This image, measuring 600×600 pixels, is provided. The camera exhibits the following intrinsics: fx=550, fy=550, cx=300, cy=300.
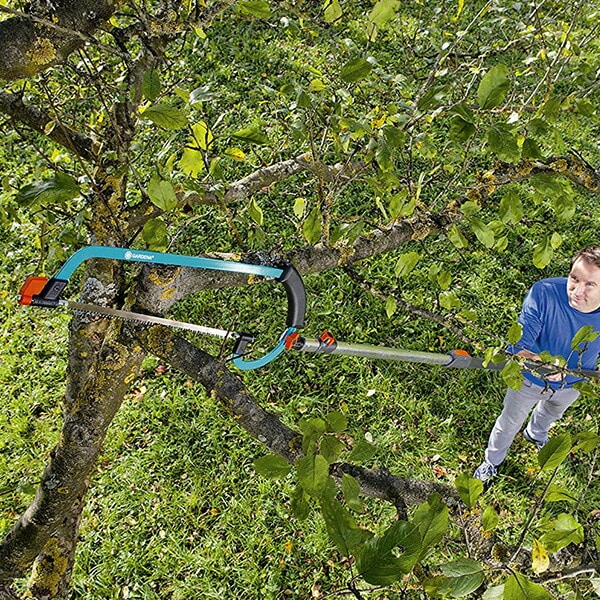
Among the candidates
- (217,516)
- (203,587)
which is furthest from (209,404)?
(203,587)

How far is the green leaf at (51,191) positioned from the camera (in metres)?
1.24

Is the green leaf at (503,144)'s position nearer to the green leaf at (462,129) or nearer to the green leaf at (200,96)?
the green leaf at (462,129)


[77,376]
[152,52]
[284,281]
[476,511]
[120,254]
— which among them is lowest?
[476,511]

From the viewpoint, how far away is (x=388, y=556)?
2.76 feet

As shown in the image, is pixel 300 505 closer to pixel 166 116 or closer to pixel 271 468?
pixel 271 468

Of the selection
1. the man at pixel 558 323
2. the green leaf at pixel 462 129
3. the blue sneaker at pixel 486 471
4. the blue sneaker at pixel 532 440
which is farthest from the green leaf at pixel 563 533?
the blue sneaker at pixel 532 440

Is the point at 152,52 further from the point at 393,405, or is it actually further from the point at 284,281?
the point at 393,405

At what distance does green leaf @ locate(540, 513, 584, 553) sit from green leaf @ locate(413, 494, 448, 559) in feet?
0.62

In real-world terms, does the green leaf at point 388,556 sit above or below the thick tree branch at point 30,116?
below

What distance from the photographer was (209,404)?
14.5 feet

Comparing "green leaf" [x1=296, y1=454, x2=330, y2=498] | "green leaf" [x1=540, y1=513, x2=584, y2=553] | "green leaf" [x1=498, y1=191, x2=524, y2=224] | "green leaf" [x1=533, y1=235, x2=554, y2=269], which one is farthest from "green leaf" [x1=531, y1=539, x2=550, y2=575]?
"green leaf" [x1=533, y1=235, x2=554, y2=269]

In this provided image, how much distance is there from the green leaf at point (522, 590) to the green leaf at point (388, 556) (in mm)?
154

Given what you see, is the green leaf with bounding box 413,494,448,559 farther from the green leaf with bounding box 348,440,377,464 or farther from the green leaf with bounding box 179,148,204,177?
the green leaf with bounding box 179,148,204,177

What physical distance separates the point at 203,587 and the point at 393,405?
190 cm
